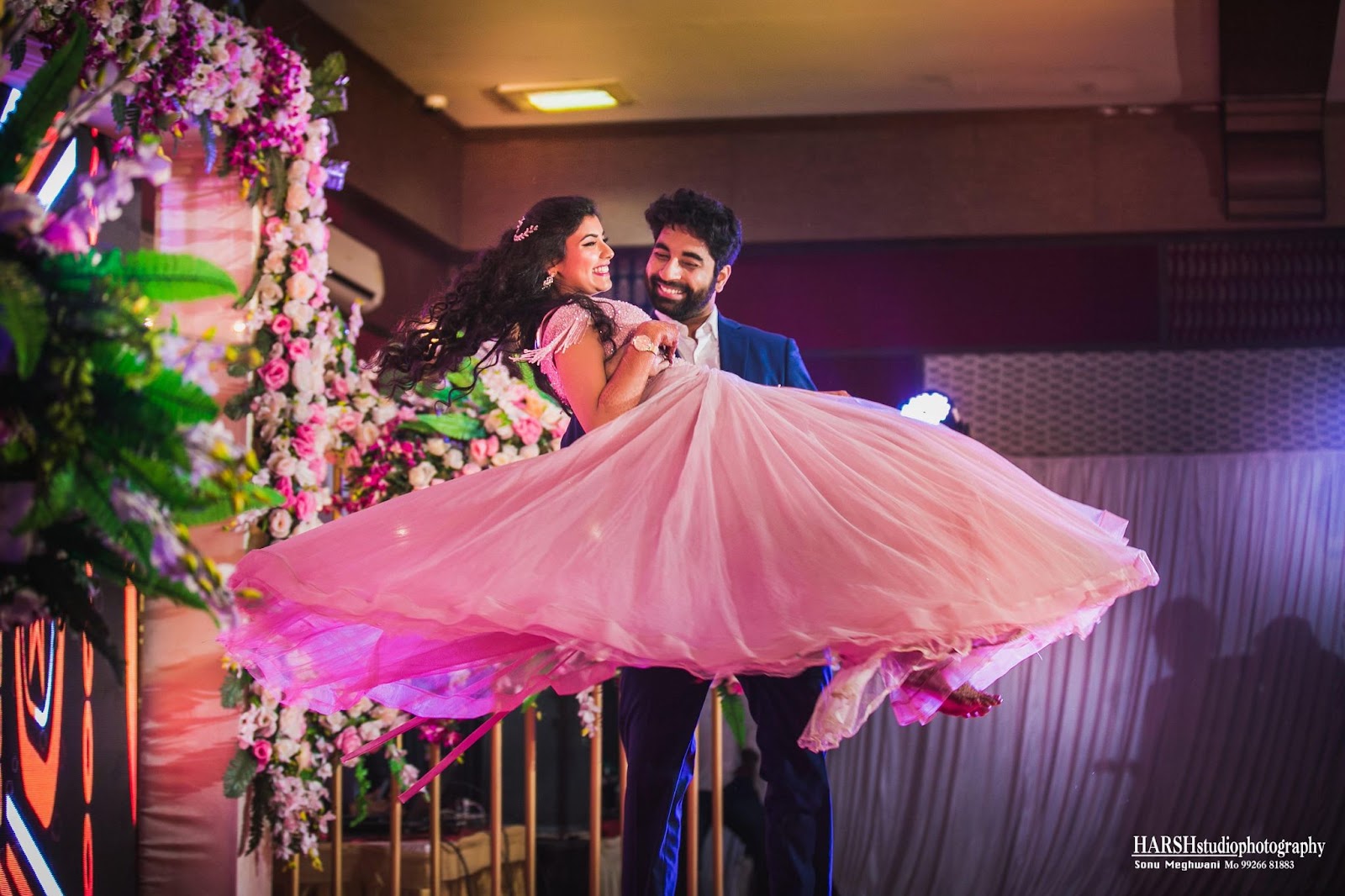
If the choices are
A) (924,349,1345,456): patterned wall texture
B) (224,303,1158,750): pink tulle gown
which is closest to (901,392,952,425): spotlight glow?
(224,303,1158,750): pink tulle gown

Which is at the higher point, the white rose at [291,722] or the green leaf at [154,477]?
the green leaf at [154,477]

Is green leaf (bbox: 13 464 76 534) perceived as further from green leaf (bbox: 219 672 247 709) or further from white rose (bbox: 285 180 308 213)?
white rose (bbox: 285 180 308 213)

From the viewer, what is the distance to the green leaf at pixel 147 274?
1435 mm

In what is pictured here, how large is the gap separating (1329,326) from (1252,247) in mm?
466

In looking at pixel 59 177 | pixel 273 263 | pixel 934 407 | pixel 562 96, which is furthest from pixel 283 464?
pixel 562 96

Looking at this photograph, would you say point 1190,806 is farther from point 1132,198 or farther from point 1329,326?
point 1132,198

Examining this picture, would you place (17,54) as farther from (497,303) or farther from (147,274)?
(147,274)

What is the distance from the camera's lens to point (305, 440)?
11.6 feet

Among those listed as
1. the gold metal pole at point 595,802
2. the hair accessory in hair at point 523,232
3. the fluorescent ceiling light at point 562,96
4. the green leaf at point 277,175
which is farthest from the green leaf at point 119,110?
the fluorescent ceiling light at point 562,96

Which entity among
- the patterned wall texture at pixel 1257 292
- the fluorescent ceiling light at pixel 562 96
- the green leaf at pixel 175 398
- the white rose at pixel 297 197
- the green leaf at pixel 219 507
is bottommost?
the green leaf at pixel 219 507

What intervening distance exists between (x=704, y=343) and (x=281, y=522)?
124 centimetres

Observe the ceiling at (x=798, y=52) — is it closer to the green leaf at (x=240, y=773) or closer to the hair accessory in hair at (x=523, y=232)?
the hair accessory in hair at (x=523, y=232)

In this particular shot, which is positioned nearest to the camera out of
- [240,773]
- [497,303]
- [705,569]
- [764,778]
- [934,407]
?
[705,569]

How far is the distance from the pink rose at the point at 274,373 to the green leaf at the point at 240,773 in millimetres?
887
